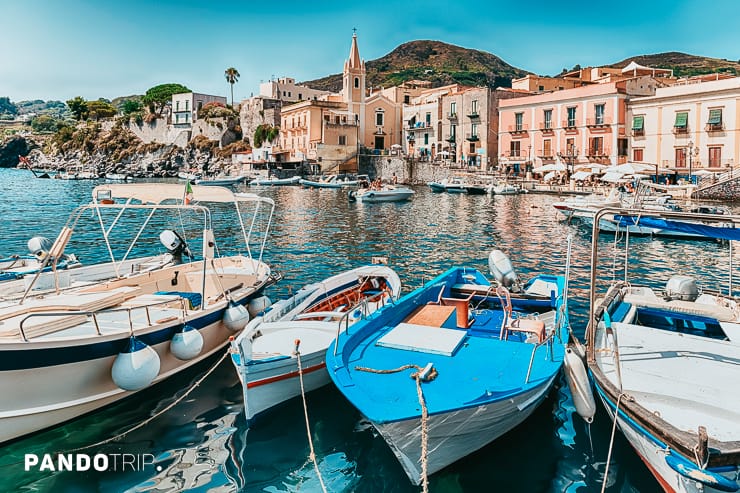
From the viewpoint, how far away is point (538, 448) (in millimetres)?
7102

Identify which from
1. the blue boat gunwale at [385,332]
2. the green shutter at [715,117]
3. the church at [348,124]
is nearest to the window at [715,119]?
the green shutter at [715,117]

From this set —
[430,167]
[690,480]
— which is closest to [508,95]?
[430,167]

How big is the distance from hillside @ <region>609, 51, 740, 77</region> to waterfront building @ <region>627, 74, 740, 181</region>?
83.7 m

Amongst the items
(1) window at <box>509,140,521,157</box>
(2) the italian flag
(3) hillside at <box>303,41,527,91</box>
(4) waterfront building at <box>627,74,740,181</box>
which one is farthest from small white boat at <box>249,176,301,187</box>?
(3) hillside at <box>303,41,527,91</box>

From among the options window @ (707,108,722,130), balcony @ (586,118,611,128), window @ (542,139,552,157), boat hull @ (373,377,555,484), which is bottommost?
boat hull @ (373,377,555,484)

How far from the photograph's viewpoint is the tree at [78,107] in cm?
10800

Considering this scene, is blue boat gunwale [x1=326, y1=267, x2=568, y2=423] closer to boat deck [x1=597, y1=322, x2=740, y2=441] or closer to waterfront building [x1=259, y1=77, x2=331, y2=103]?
boat deck [x1=597, y1=322, x2=740, y2=441]

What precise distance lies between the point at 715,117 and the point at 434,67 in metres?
122

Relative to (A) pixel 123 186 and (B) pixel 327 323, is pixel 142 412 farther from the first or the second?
(A) pixel 123 186

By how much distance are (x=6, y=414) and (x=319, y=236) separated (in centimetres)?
1945

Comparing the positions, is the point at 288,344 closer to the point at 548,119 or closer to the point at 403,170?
the point at 548,119

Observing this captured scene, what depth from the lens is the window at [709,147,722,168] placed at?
42969 mm

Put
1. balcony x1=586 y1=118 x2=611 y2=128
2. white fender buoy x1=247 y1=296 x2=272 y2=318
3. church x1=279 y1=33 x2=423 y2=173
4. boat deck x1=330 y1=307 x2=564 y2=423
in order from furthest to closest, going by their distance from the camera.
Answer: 1. church x1=279 y1=33 x2=423 y2=173
2. balcony x1=586 y1=118 x2=611 y2=128
3. white fender buoy x1=247 y1=296 x2=272 y2=318
4. boat deck x1=330 y1=307 x2=564 y2=423

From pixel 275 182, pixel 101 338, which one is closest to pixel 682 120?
pixel 275 182
